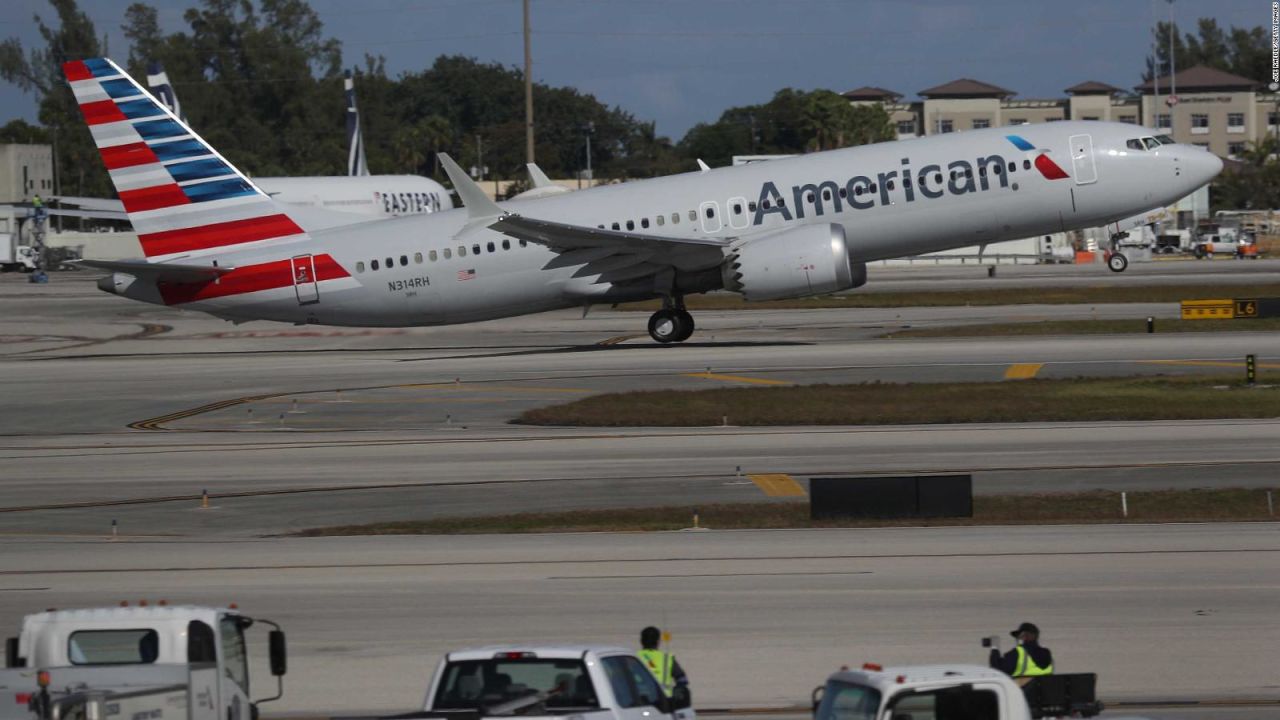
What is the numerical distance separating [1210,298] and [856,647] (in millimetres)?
50419

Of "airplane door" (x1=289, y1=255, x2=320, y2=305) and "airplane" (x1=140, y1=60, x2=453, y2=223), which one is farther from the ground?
"airplane" (x1=140, y1=60, x2=453, y2=223)

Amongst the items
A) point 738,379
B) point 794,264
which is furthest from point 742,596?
point 794,264

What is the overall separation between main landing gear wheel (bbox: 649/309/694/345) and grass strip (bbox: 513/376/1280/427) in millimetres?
10576

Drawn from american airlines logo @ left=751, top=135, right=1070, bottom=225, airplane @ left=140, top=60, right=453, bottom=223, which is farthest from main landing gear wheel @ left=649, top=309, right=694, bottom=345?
airplane @ left=140, top=60, right=453, bottom=223

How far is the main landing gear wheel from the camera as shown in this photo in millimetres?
49188

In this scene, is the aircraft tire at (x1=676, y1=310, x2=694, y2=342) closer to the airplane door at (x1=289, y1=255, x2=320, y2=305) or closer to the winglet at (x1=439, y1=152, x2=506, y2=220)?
the winglet at (x1=439, y1=152, x2=506, y2=220)

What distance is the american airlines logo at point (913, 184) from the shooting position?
44.7 metres

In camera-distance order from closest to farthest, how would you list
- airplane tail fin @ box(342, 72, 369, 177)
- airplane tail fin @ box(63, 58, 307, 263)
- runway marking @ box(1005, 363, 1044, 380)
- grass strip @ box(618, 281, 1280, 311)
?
runway marking @ box(1005, 363, 1044, 380), airplane tail fin @ box(63, 58, 307, 263), grass strip @ box(618, 281, 1280, 311), airplane tail fin @ box(342, 72, 369, 177)

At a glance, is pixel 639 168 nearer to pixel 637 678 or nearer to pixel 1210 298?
pixel 1210 298

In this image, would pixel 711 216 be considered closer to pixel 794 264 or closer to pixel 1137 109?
pixel 794 264

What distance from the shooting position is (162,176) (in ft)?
148

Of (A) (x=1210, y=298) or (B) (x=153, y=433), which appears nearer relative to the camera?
(B) (x=153, y=433)

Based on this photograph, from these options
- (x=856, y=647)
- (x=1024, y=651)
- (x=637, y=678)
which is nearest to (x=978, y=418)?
(x=856, y=647)

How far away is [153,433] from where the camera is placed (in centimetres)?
3619
